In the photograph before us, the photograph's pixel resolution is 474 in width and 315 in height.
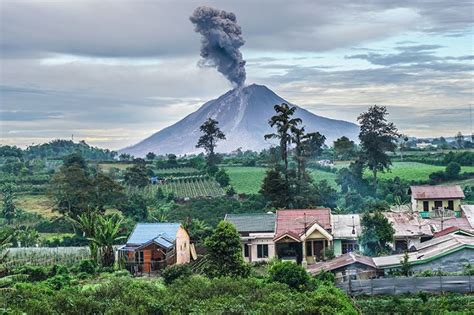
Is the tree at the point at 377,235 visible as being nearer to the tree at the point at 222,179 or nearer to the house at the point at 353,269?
the house at the point at 353,269

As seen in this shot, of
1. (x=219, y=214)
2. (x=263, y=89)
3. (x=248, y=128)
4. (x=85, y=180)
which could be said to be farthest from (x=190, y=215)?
(x=263, y=89)

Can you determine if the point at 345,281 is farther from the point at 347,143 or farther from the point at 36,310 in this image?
the point at 347,143

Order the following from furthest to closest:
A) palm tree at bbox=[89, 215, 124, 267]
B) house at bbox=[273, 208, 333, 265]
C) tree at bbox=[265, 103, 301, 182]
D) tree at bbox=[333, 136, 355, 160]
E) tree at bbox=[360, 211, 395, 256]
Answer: tree at bbox=[333, 136, 355, 160]
tree at bbox=[265, 103, 301, 182]
palm tree at bbox=[89, 215, 124, 267]
house at bbox=[273, 208, 333, 265]
tree at bbox=[360, 211, 395, 256]

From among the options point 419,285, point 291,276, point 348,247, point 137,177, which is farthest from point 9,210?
point 419,285

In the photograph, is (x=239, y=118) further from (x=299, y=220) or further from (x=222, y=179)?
(x=299, y=220)

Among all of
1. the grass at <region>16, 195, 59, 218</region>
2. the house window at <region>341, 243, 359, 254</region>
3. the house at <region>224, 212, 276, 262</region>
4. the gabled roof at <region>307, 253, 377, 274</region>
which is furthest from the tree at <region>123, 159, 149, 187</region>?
the gabled roof at <region>307, 253, 377, 274</region>

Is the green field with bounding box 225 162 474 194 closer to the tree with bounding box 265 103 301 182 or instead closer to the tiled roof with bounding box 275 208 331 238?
the tree with bounding box 265 103 301 182

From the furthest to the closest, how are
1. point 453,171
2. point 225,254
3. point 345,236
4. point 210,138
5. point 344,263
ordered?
1. point 210,138
2. point 453,171
3. point 345,236
4. point 225,254
5. point 344,263
